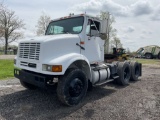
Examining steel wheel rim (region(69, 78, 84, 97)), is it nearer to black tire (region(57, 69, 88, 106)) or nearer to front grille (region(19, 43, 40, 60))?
black tire (region(57, 69, 88, 106))

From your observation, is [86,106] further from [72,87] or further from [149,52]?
[149,52]

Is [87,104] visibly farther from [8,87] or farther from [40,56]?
[8,87]

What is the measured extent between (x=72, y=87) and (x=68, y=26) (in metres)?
2.24

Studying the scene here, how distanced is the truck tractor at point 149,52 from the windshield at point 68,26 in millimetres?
28655

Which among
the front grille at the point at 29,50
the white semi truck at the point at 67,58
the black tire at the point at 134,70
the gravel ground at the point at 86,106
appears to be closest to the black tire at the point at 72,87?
the white semi truck at the point at 67,58

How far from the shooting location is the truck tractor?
106 ft

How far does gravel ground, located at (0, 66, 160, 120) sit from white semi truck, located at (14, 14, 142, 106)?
1.37 feet

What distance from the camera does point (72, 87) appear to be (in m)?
5.22

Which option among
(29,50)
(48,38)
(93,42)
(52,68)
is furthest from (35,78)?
(93,42)

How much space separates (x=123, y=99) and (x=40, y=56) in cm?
315

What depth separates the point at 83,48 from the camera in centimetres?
598

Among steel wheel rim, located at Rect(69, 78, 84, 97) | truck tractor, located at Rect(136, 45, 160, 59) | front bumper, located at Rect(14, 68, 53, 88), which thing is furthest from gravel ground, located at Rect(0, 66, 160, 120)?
truck tractor, located at Rect(136, 45, 160, 59)

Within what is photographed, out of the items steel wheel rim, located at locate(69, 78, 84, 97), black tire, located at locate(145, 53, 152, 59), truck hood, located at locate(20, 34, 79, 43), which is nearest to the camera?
truck hood, located at locate(20, 34, 79, 43)

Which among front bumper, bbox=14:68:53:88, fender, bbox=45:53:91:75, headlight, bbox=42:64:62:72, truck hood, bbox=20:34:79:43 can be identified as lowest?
front bumper, bbox=14:68:53:88
